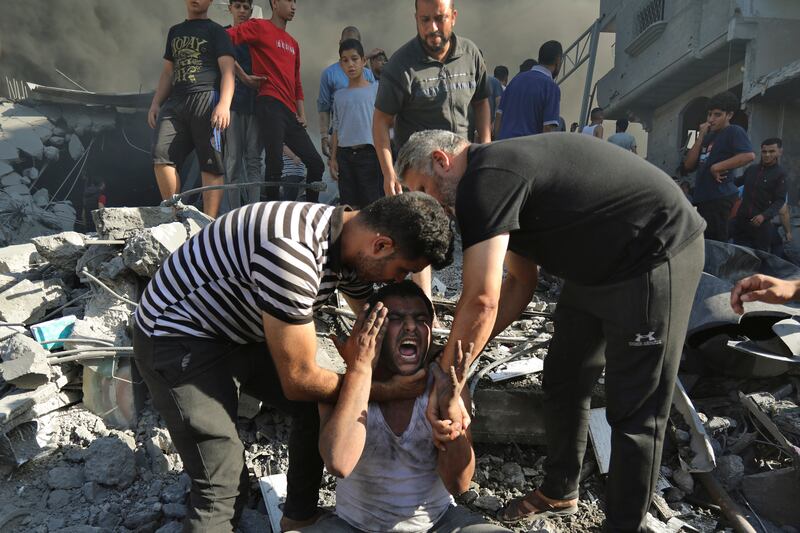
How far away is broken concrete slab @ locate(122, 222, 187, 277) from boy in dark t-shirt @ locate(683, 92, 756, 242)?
4.54 m

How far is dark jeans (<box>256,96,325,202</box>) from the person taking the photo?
5.30m

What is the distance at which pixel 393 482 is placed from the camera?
2.24 meters

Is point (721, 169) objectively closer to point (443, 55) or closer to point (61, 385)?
point (443, 55)

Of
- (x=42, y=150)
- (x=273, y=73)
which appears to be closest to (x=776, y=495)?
(x=273, y=73)

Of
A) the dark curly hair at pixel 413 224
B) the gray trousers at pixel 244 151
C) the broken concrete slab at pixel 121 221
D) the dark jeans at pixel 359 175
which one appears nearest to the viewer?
the dark curly hair at pixel 413 224

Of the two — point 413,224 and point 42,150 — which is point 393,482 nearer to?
point 413,224

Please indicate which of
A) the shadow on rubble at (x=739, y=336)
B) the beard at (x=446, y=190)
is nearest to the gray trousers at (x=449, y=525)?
the beard at (x=446, y=190)

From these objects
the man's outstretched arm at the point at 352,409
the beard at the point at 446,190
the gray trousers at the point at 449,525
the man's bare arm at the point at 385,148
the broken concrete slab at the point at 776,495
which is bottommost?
the broken concrete slab at the point at 776,495

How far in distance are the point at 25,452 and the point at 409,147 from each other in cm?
268

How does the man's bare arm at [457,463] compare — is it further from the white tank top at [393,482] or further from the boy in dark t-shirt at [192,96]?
the boy in dark t-shirt at [192,96]

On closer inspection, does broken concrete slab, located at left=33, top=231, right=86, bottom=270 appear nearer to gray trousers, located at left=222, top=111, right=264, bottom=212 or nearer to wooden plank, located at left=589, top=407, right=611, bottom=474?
gray trousers, located at left=222, top=111, right=264, bottom=212

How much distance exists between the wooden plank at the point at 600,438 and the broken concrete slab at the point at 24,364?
3274mm

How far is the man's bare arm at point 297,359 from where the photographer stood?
1.84m

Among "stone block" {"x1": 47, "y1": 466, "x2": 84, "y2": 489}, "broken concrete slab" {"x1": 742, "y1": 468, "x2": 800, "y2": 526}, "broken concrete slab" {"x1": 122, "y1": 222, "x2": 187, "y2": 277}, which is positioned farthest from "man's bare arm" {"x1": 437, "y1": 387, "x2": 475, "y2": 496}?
"broken concrete slab" {"x1": 122, "y1": 222, "x2": 187, "y2": 277}
